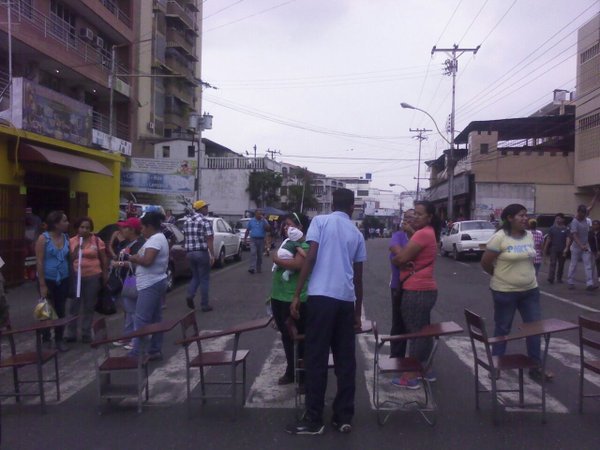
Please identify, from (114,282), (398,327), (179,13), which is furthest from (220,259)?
(179,13)

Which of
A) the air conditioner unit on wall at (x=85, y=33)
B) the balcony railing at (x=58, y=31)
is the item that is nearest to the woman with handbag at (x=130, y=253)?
the balcony railing at (x=58, y=31)

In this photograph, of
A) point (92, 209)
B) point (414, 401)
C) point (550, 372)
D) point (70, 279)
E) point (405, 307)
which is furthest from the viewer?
point (92, 209)

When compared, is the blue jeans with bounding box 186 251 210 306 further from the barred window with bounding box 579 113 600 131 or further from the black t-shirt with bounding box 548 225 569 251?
the barred window with bounding box 579 113 600 131

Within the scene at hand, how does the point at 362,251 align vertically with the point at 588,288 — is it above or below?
above

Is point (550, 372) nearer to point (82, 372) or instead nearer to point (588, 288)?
point (82, 372)

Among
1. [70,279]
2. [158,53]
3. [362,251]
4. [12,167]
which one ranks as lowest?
[70,279]

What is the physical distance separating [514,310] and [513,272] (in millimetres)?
404

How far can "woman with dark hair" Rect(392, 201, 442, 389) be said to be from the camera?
6.12 meters

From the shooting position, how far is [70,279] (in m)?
8.39

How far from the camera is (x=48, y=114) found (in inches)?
662

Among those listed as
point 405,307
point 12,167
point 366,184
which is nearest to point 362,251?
point 405,307

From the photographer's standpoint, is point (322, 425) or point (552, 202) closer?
point (322, 425)

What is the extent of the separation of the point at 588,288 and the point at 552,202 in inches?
1103

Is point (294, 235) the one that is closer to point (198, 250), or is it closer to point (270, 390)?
point (270, 390)
